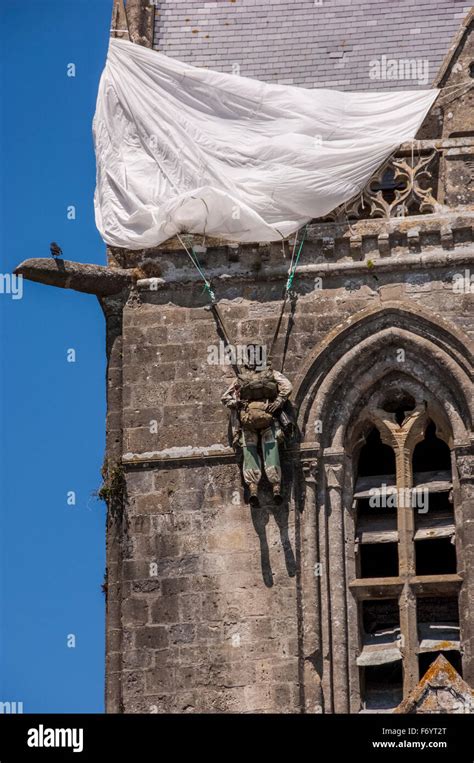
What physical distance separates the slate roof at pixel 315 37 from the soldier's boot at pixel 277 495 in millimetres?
5578

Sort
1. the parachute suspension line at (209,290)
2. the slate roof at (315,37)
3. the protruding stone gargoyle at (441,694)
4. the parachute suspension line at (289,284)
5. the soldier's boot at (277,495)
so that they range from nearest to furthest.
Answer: the protruding stone gargoyle at (441,694) < the soldier's boot at (277,495) < the parachute suspension line at (289,284) < the parachute suspension line at (209,290) < the slate roof at (315,37)

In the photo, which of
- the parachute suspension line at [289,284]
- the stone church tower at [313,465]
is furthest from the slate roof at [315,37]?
the parachute suspension line at [289,284]

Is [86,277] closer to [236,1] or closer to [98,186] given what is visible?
[98,186]

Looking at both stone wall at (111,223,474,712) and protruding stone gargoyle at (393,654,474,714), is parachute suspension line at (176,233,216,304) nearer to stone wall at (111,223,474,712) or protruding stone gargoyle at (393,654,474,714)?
stone wall at (111,223,474,712)

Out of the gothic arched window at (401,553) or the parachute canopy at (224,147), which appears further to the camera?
the parachute canopy at (224,147)

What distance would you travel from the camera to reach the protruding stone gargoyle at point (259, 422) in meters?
37.6

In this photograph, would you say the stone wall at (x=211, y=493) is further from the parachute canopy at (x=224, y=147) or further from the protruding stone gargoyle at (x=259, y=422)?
the parachute canopy at (x=224, y=147)

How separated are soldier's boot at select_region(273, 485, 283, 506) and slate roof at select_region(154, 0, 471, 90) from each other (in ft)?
18.3

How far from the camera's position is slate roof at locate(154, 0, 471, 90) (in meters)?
41.1
